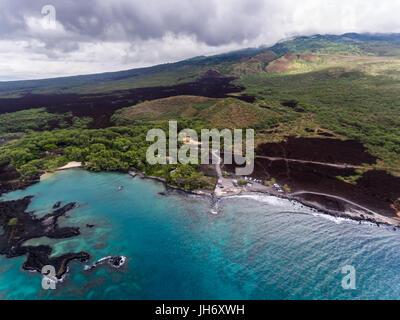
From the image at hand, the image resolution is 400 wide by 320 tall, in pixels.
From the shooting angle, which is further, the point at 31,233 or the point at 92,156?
the point at 92,156

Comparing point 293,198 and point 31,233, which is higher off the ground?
point 293,198

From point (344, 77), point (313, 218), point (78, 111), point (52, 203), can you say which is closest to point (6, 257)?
point (52, 203)

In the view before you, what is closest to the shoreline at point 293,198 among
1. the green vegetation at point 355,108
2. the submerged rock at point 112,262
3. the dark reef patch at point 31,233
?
the dark reef patch at point 31,233

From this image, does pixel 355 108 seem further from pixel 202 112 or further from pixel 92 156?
pixel 92 156

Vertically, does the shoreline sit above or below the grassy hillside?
below

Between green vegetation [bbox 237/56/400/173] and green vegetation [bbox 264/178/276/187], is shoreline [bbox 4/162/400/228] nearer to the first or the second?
green vegetation [bbox 264/178/276/187]

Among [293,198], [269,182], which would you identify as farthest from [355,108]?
[293,198]

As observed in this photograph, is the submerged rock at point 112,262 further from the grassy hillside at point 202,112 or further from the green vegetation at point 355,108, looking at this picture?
the grassy hillside at point 202,112

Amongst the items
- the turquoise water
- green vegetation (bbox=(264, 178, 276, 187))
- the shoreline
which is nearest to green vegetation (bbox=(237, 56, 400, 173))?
the shoreline
